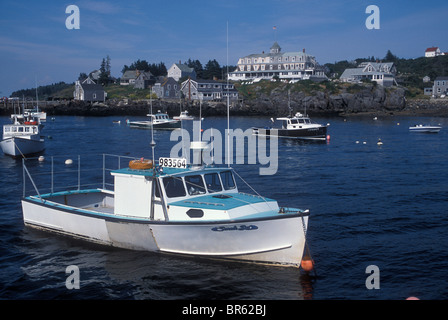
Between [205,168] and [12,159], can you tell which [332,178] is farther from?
[12,159]

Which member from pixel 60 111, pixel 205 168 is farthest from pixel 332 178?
pixel 60 111

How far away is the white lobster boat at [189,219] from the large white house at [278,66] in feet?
403

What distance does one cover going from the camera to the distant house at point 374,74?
5261 inches

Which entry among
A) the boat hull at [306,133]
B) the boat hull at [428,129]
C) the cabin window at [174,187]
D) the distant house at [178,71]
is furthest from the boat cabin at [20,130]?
the distant house at [178,71]

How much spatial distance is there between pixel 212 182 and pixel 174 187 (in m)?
1.49

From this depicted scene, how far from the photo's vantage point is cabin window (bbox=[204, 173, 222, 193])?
1605 centimetres

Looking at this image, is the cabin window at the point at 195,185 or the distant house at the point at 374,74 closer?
the cabin window at the point at 195,185

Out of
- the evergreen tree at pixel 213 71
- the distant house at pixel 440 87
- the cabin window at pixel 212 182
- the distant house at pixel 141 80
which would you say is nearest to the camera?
the cabin window at pixel 212 182

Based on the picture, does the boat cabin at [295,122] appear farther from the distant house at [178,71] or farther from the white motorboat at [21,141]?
→ the distant house at [178,71]

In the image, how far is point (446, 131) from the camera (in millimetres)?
67312

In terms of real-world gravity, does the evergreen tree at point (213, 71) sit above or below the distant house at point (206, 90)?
above
